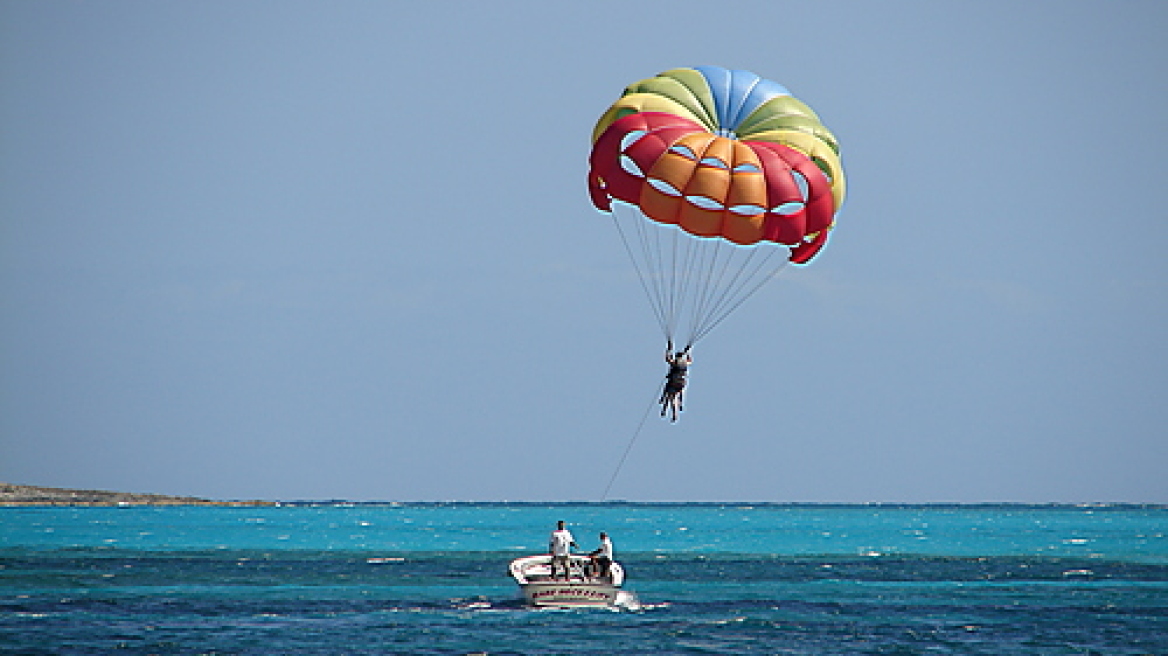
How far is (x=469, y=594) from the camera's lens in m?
34.1

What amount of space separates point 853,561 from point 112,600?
87.4 feet

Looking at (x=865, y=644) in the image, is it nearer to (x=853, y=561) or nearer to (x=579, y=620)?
(x=579, y=620)

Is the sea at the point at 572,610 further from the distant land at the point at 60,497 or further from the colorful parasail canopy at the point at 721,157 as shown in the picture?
the distant land at the point at 60,497

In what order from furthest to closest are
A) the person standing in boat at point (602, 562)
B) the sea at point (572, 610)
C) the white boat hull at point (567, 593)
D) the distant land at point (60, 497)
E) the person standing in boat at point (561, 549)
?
the distant land at point (60, 497)
the person standing in boat at point (602, 562)
the white boat hull at point (567, 593)
the person standing in boat at point (561, 549)
the sea at point (572, 610)

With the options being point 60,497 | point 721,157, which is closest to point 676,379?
point 721,157

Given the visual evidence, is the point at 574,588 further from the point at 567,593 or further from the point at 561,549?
the point at 561,549

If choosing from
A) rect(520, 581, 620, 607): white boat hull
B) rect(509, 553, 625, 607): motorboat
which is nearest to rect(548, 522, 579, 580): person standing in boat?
rect(509, 553, 625, 607): motorboat

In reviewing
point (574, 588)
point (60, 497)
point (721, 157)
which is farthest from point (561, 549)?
point (60, 497)

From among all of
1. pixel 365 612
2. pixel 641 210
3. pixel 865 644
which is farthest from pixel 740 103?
pixel 365 612

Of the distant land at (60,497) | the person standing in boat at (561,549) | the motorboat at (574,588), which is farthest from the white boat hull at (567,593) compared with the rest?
the distant land at (60,497)

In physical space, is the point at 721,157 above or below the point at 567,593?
above

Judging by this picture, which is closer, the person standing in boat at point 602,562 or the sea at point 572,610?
the sea at point 572,610

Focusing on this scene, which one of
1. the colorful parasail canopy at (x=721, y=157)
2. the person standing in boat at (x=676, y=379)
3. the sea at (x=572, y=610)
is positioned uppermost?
the colorful parasail canopy at (x=721, y=157)

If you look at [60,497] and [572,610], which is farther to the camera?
[60,497]
